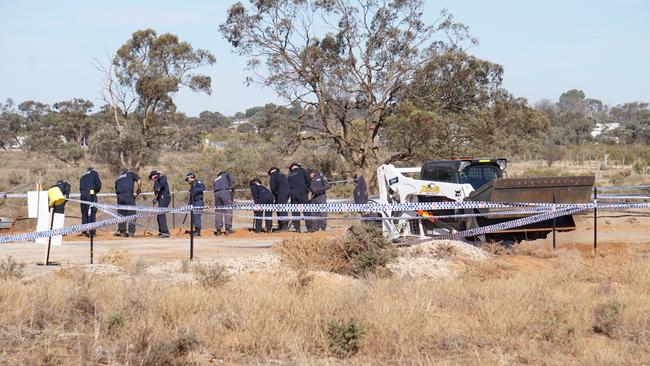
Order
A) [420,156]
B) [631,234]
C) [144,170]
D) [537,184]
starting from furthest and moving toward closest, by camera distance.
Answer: [144,170], [420,156], [631,234], [537,184]

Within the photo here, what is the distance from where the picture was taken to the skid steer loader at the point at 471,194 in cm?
1648

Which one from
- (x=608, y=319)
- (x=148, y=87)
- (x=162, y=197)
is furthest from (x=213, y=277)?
(x=148, y=87)

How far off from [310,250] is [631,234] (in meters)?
11.6

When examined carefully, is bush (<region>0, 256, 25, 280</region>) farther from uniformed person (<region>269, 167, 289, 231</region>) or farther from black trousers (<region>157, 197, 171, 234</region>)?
uniformed person (<region>269, 167, 289, 231</region>)

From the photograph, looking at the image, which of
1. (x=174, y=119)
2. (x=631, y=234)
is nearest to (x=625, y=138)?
(x=174, y=119)

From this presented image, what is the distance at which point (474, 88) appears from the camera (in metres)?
38.1

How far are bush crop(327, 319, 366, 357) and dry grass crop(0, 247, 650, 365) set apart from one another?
12mm

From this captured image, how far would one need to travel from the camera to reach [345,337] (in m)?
8.62

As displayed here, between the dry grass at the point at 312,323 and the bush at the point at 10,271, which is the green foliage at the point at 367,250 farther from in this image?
the bush at the point at 10,271

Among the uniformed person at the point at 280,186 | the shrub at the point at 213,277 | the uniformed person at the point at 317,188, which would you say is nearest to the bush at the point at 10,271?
the shrub at the point at 213,277

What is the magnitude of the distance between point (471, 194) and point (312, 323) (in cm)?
853

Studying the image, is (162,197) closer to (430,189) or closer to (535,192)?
(430,189)

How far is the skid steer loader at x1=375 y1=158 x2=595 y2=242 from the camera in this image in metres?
16.5

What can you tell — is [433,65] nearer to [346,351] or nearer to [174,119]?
[174,119]
